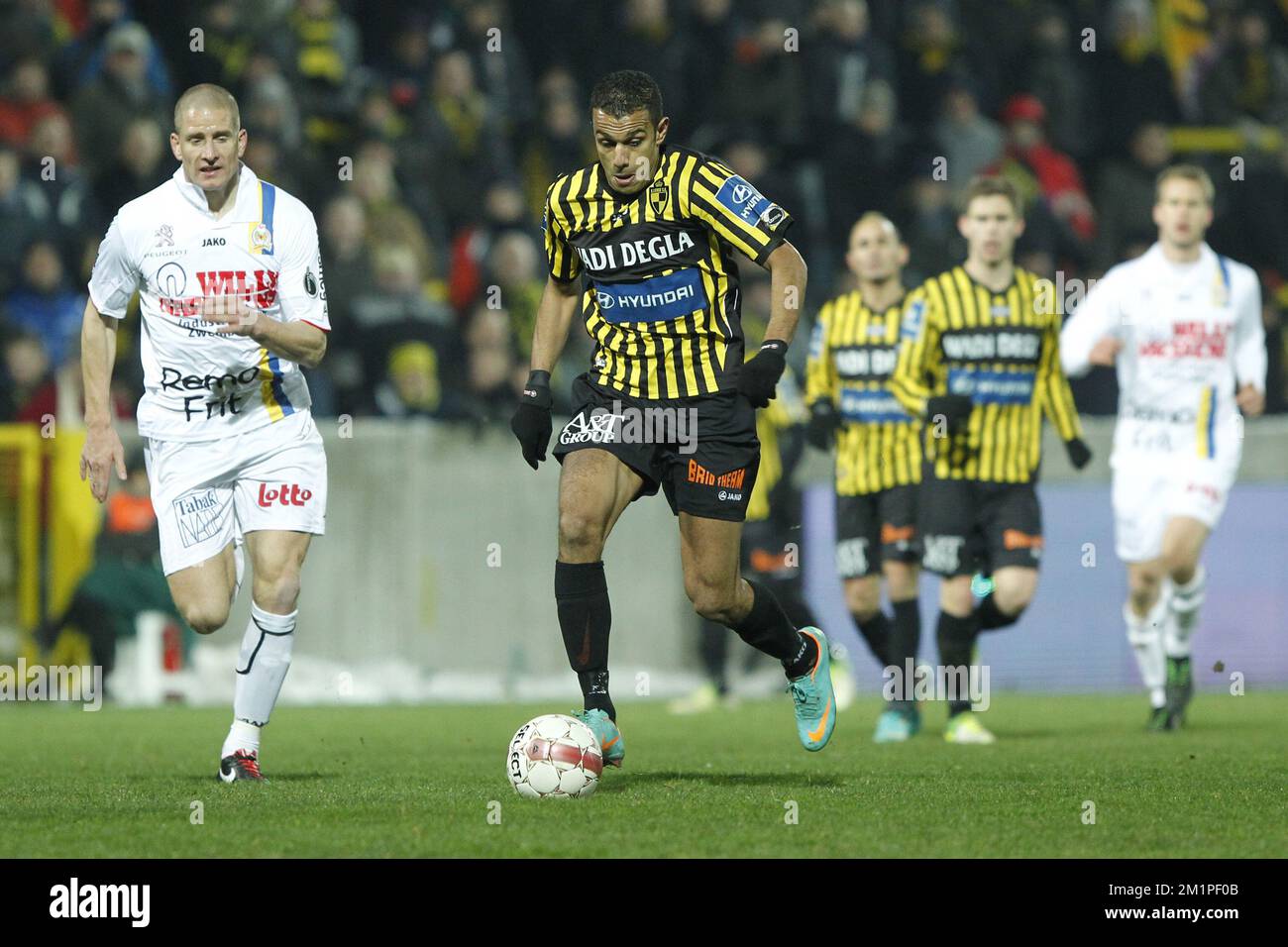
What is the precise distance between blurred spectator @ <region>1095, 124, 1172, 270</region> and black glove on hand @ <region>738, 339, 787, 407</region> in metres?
10.4

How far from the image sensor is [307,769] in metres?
8.09

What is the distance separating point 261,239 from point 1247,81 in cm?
1306

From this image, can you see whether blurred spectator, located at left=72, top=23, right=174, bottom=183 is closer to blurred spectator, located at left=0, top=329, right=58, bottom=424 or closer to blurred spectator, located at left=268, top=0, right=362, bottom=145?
blurred spectator, located at left=268, top=0, right=362, bottom=145

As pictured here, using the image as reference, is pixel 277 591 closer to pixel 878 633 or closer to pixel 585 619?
pixel 585 619

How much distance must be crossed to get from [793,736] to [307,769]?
111 inches

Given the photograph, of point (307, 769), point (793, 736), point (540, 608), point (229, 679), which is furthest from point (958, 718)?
point (229, 679)

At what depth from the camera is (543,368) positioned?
7379mm

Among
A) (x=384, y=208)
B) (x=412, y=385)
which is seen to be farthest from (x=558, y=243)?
(x=384, y=208)

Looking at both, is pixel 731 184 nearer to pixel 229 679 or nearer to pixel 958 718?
pixel 958 718

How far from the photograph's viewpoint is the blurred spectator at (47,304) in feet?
46.4

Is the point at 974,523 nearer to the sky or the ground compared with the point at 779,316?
nearer to the ground

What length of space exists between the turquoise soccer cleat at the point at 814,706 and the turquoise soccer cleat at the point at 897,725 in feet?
7.09

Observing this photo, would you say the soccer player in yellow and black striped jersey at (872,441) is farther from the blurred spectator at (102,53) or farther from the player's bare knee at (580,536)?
the blurred spectator at (102,53)

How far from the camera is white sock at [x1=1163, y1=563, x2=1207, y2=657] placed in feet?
34.1
